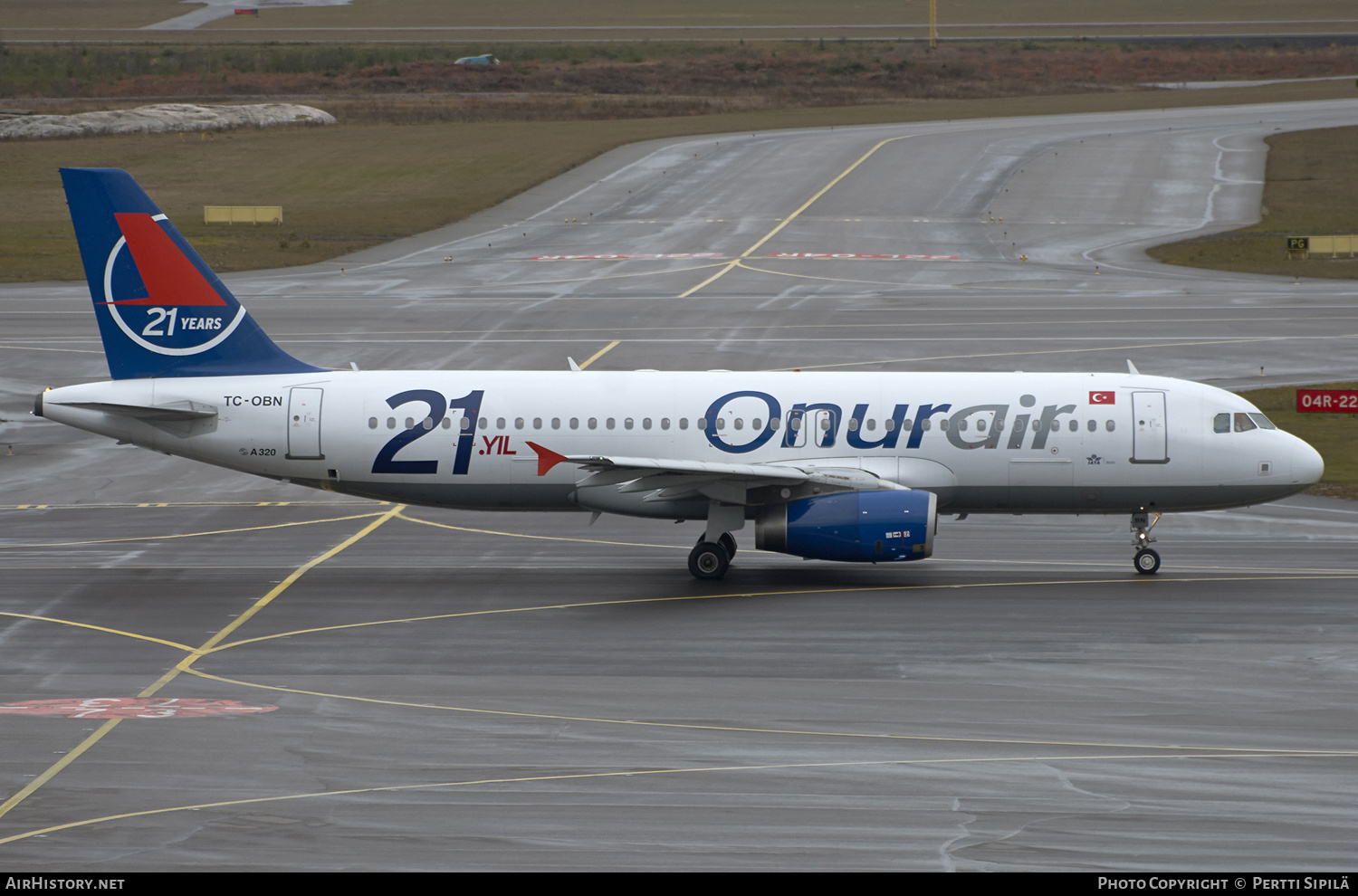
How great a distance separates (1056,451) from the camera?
106ft

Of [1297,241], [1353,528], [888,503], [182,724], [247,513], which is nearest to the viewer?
[182,724]

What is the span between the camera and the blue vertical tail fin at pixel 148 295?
32.8 meters

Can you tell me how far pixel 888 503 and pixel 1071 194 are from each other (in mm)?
69800

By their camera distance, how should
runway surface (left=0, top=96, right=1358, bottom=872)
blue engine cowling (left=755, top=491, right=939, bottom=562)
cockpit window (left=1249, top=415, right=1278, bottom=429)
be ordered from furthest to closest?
cockpit window (left=1249, top=415, right=1278, bottom=429)
blue engine cowling (left=755, top=491, right=939, bottom=562)
runway surface (left=0, top=96, right=1358, bottom=872)

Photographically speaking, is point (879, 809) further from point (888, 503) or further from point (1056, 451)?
point (1056, 451)

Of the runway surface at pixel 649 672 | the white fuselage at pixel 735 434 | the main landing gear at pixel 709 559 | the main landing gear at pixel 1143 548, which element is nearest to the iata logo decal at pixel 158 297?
the white fuselage at pixel 735 434

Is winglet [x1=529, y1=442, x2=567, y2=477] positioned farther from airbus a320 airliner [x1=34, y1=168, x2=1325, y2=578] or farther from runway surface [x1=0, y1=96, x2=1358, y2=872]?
runway surface [x1=0, y1=96, x2=1358, y2=872]

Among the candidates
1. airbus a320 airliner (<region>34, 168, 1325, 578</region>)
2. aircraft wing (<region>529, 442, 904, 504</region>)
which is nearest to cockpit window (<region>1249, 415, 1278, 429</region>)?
airbus a320 airliner (<region>34, 168, 1325, 578</region>)

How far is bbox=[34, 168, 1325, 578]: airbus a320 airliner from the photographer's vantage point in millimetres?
32406

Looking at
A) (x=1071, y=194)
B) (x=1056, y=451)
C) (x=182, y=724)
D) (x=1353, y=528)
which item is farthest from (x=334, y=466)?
(x=1071, y=194)

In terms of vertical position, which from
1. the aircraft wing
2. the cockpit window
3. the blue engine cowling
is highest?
the cockpit window

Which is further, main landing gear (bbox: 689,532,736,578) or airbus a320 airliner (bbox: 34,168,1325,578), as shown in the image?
airbus a320 airliner (bbox: 34,168,1325,578)

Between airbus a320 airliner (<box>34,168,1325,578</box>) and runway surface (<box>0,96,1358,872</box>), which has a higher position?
airbus a320 airliner (<box>34,168,1325,578</box>)

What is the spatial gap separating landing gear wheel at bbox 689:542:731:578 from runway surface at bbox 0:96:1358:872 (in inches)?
15.8
